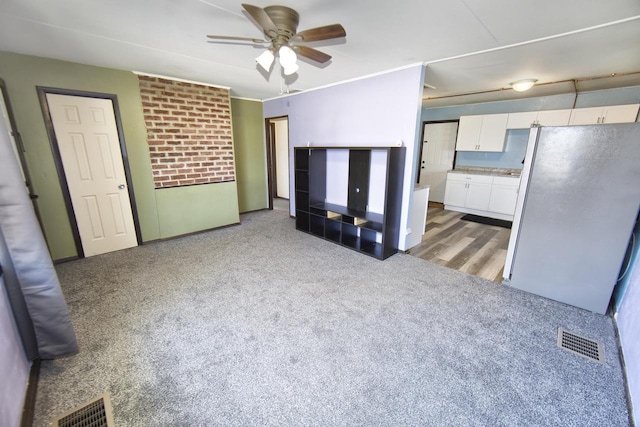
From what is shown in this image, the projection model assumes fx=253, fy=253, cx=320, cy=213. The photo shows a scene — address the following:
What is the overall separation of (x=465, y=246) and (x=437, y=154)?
10.5ft

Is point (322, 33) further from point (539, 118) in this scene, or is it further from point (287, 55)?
point (539, 118)

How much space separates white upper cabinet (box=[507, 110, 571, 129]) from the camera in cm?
443

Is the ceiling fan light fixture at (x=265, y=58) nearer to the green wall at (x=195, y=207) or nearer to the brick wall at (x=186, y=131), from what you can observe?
the brick wall at (x=186, y=131)

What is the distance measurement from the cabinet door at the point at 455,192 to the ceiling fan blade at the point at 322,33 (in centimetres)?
491

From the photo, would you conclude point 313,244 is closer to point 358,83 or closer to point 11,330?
point 358,83

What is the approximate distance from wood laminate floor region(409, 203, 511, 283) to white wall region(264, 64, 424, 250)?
0.58 meters

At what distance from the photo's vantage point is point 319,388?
1631 millimetres

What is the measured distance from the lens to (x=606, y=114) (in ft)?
13.2

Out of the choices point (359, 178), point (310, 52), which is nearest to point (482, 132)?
point (359, 178)

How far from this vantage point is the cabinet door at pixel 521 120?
4.68 meters

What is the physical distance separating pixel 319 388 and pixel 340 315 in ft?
2.46

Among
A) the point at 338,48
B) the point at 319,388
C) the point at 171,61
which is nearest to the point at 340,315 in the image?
the point at 319,388

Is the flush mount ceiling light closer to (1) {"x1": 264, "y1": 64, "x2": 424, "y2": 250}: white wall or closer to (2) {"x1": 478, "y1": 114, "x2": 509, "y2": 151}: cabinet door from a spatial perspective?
(2) {"x1": 478, "y1": 114, "x2": 509, "y2": 151}: cabinet door

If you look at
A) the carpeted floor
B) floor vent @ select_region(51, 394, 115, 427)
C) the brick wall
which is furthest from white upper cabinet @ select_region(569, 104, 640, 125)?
floor vent @ select_region(51, 394, 115, 427)
